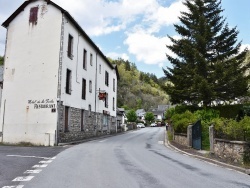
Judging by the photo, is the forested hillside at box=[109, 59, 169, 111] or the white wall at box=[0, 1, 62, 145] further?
the forested hillside at box=[109, 59, 169, 111]

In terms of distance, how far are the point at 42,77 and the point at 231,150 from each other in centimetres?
1509

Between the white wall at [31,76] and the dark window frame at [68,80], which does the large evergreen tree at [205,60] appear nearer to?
the dark window frame at [68,80]

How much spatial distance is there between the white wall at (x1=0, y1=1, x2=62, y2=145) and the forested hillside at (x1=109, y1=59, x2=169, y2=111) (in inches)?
2847

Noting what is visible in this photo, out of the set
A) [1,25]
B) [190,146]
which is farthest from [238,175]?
[1,25]

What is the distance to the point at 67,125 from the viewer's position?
74.4 ft

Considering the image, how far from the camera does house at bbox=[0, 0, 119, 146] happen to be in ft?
68.7

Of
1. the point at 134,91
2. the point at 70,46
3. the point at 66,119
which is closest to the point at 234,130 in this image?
the point at 66,119

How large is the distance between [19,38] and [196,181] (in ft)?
67.0

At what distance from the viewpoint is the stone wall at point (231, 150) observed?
1084 centimetres

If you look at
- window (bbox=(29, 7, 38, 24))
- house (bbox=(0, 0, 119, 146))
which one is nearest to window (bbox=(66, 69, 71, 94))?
house (bbox=(0, 0, 119, 146))

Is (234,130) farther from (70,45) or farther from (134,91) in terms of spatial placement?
(134,91)

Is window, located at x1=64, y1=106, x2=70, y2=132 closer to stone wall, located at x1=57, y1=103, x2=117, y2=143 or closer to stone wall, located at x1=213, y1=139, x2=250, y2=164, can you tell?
stone wall, located at x1=57, y1=103, x2=117, y2=143

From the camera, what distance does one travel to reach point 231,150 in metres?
12.0

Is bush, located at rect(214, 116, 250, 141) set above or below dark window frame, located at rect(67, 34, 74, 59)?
below
